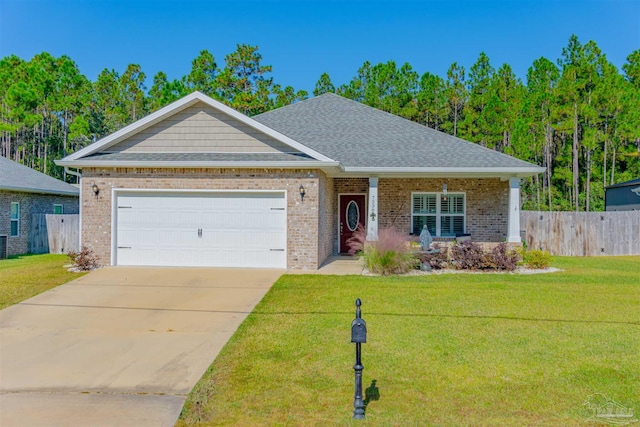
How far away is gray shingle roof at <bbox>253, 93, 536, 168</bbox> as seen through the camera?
13.5 meters

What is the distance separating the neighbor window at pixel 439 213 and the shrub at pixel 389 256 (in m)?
4.04

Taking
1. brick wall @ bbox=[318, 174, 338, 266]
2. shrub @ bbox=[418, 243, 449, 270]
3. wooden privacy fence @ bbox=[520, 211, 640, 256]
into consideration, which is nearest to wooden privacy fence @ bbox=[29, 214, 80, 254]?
brick wall @ bbox=[318, 174, 338, 266]

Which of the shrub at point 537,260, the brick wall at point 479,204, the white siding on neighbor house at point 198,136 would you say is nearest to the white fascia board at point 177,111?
the white siding on neighbor house at point 198,136

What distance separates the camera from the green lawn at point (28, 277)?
9.12 metres

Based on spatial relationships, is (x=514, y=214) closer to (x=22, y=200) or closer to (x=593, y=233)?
(x=593, y=233)

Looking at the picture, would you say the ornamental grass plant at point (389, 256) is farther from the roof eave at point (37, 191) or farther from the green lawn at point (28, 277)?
the roof eave at point (37, 191)

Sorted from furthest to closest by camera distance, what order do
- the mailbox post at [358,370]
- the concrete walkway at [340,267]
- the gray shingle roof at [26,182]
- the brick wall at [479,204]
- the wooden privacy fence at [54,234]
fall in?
the wooden privacy fence at [54,234] → the gray shingle roof at [26,182] → the brick wall at [479,204] → the concrete walkway at [340,267] → the mailbox post at [358,370]

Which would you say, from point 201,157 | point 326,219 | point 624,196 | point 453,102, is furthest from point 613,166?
point 201,157

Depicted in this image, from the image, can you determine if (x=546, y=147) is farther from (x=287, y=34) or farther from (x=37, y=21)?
(x=37, y=21)

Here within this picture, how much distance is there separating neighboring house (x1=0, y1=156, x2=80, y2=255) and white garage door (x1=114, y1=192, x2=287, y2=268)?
6.80 m

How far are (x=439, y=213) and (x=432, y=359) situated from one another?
10599mm

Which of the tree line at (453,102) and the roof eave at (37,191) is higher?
the tree line at (453,102)

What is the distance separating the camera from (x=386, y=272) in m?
11.3

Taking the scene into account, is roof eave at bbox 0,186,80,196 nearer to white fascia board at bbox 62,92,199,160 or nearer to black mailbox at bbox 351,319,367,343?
white fascia board at bbox 62,92,199,160
